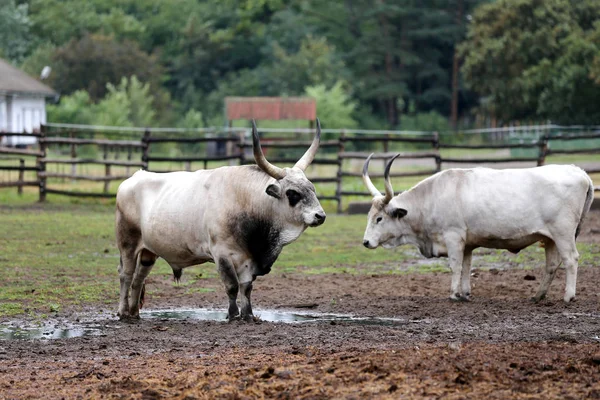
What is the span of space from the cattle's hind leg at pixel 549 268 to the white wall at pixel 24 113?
38.7m

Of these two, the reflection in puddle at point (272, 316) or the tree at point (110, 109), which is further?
the tree at point (110, 109)

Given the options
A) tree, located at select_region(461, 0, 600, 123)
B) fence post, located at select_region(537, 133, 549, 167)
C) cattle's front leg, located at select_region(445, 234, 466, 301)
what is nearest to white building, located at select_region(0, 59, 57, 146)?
tree, located at select_region(461, 0, 600, 123)

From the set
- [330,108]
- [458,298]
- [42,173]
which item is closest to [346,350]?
[458,298]

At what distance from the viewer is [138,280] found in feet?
36.5

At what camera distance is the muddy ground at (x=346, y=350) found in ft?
22.4

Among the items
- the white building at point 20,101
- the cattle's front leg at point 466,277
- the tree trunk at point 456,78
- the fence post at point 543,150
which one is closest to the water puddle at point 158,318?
the cattle's front leg at point 466,277

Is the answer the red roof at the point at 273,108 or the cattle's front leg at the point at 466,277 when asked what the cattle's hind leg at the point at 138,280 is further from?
the red roof at the point at 273,108

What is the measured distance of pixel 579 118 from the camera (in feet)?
142

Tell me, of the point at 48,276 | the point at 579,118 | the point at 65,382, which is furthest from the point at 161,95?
the point at 65,382

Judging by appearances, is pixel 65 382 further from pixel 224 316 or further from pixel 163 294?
pixel 163 294

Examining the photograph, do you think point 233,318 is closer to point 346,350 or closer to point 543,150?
point 346,350

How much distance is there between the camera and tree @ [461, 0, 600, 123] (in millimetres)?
42406

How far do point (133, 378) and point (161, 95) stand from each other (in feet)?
185

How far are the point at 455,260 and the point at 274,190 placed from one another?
2.67 metres
